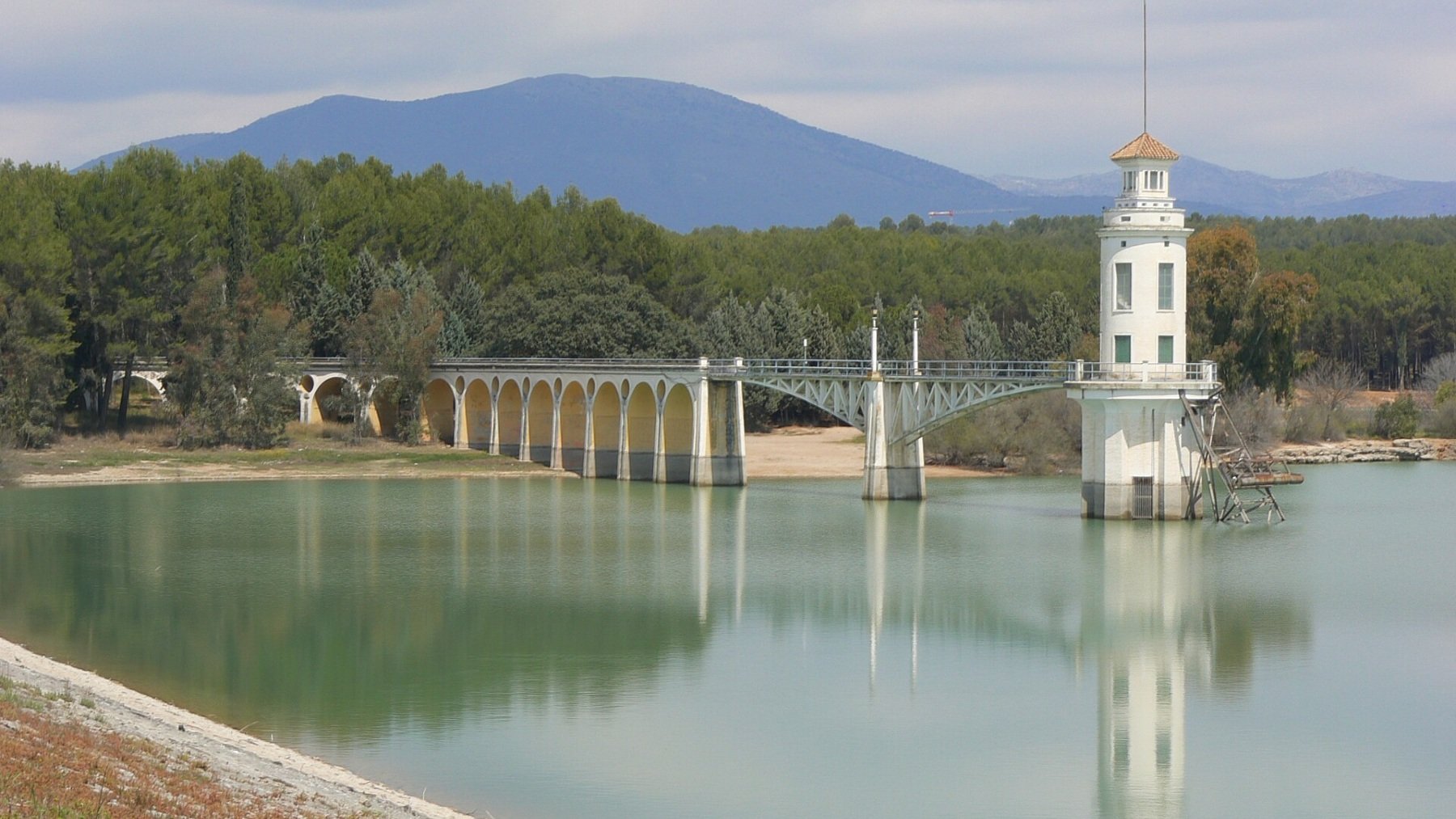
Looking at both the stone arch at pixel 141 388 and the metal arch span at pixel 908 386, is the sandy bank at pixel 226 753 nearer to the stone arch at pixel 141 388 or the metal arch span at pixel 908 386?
the metal arch span at pixel 908 386

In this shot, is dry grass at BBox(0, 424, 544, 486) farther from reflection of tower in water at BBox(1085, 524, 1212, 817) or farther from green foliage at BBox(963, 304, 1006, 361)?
reflection of tower in water at BBox(1085, 524, 1212, 817)

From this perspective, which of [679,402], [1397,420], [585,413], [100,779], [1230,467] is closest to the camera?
[100,779]

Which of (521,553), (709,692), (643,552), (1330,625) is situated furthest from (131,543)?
(1330,625)

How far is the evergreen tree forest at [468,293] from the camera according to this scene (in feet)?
280

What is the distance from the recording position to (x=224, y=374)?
8669 cm

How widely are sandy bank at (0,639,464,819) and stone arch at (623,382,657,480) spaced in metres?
51.2

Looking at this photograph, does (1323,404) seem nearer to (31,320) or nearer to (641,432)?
(641,432)

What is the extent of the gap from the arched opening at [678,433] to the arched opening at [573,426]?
795cm

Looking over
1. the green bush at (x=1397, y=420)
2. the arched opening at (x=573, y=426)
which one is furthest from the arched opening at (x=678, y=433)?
the green bush at (x=1397, y=420)

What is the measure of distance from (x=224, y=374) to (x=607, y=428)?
58.4 ft

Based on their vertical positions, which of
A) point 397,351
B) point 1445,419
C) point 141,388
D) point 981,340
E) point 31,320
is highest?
point 31,320

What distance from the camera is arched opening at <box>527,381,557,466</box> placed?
300ft

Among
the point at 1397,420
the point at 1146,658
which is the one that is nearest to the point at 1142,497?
the point at 1146,658

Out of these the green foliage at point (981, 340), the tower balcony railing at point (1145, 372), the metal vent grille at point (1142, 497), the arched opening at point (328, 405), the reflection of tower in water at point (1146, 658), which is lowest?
the reflection of tower in water at point (1146, 658)
